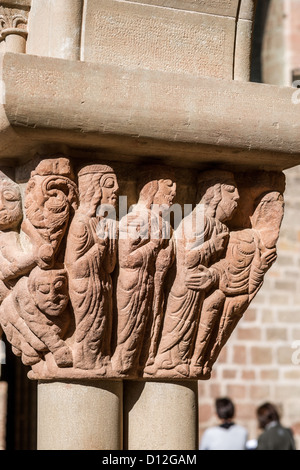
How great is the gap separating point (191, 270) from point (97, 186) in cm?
32

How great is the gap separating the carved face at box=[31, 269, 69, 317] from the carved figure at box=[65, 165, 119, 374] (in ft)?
0.11

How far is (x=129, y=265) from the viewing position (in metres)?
2.38

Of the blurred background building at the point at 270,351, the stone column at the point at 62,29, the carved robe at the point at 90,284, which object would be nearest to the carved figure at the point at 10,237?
the carved robe at the point at 90,284

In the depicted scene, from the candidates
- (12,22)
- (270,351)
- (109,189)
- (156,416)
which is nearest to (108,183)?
(109,189)

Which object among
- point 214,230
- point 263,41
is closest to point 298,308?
point 263,41

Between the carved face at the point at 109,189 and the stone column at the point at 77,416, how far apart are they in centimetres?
44

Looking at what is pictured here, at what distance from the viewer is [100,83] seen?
224 centimetres

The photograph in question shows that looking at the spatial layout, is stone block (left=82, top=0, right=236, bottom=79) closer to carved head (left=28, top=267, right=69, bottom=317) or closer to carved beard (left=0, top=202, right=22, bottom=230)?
carved beard (left=0, top=202, right=22, bottom=230)

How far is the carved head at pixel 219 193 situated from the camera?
2.50m

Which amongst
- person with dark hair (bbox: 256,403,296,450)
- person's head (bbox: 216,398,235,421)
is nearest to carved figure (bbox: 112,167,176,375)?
person with dark hair (bbox: 256,403,296,450)

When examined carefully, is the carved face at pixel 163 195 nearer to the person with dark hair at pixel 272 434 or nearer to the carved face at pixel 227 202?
the carved face at pixel 227 202

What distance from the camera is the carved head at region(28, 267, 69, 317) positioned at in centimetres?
228

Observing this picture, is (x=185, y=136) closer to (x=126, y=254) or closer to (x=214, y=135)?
(x=214, y=135)

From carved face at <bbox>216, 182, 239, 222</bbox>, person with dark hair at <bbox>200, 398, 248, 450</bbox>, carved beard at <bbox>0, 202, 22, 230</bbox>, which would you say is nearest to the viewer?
carved beard at <bbox>0, 202, 22, 230</bbox>
